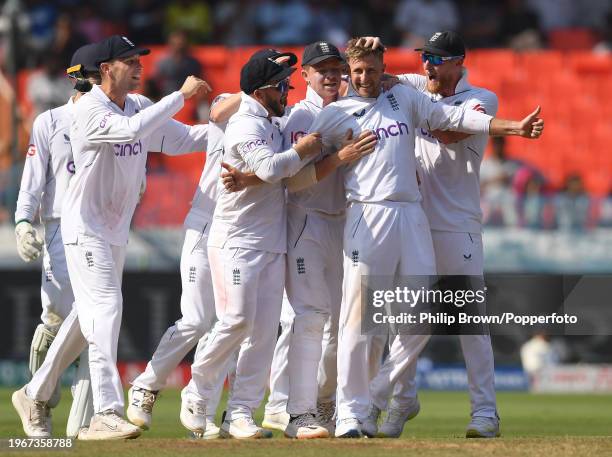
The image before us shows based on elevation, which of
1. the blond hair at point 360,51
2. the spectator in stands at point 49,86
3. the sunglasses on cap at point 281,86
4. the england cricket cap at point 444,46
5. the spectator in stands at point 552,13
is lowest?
the sunglasses on cap at point 281,86

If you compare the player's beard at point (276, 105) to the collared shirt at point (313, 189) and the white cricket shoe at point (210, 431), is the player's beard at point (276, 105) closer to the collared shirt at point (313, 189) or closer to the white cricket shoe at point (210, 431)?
the collared shirt at point (313, 189)

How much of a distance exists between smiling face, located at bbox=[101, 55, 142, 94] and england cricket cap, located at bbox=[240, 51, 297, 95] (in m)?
0.74

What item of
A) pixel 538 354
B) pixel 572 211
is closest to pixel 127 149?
pixel 572 211

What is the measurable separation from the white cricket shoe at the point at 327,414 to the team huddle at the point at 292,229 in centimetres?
1

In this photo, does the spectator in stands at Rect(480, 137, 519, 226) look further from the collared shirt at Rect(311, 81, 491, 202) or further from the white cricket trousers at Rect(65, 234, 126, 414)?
the white cricket trousers at Rect(65, 234, 126, 414)

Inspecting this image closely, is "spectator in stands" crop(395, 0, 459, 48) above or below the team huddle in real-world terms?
above

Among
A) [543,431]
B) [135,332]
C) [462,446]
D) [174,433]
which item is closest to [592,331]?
[543,431]

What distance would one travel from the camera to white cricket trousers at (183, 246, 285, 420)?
27.4 feet

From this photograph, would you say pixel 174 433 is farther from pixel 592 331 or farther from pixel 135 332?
pixel 592 331

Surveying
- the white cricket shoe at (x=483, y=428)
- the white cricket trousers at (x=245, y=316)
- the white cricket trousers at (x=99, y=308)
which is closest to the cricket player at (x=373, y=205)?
the white cricket trousers at (x=245, y=316)

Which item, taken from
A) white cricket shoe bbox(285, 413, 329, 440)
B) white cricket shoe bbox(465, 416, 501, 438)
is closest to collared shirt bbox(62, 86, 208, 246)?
white cricket shoe bbox(285, 413, 329, 440)

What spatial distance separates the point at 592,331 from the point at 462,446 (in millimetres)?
7395

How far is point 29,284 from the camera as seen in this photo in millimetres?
15023

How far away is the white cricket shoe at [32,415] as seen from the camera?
8.93m
